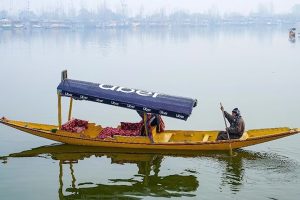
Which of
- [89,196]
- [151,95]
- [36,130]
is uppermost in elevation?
[151,95]

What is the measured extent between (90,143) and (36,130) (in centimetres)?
247

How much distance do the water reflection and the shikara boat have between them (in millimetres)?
372

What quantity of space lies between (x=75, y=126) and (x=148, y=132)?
378 centimetres

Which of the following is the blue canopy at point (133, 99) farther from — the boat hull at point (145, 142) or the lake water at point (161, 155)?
the lake water at point (161, 155)

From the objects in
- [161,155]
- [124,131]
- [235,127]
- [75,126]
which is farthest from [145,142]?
[235,127]

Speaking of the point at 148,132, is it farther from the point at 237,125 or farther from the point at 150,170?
the point at 237,125

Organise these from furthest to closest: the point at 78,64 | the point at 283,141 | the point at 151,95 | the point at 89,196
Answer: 1. the point at 78,64
2. the point at 283,141
3. the point at 151,95
4. the point at 89,196

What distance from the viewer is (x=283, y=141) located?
22.5 m

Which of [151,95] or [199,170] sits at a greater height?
[151,95]

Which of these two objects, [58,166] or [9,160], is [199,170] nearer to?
[58,166]

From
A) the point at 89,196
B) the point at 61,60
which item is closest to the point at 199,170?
the point at 89,196

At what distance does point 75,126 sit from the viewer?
2200cm

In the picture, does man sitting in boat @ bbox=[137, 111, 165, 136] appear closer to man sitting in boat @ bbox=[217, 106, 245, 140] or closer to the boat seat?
man sitting in boat @ bbox=[217, 106, 245, 140]

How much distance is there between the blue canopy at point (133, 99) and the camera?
19.6 meters
